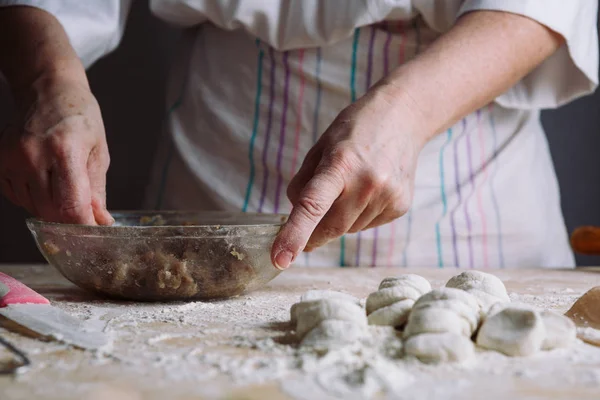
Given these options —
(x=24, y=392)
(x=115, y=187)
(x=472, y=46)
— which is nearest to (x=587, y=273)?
(x=472, y=46)

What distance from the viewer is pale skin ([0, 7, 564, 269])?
920mm

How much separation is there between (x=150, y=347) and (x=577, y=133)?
174 cm

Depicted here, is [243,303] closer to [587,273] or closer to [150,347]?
[150,347]

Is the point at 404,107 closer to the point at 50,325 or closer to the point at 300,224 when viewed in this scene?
the point at 300,224

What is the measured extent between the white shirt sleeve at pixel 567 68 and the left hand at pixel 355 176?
320mm

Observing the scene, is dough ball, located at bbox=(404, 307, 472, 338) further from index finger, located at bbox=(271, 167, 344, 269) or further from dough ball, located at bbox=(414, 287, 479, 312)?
index finger, located at bbox=(271, 167, 344, 269)

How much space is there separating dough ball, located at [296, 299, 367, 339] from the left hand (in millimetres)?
178

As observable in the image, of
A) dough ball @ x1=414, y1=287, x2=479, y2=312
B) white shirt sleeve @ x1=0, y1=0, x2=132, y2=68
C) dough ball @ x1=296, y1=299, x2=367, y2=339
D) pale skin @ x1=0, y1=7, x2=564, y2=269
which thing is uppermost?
white shirt sleeve @ x1=0, y1=0, x2=132, y2=68

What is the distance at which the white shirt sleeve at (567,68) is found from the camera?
1210mm

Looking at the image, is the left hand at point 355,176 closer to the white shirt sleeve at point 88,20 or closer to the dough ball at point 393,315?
the dough ball at point 393,315

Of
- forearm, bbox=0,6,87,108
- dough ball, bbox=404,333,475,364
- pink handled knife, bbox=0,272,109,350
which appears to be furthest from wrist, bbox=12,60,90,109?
dough ball, bbox=404,333,475,364

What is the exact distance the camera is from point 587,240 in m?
1.23

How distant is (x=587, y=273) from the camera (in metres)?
1.21

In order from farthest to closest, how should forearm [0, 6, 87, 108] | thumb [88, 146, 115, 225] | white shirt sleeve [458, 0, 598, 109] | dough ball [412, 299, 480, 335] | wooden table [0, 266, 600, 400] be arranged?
1. white shirt sleeve [458, 0, 598, 109]
2. forearm [0, 6, 87, 108]
3. thumb [88, 146, 115, 225]
4. dough ball [412, 299, 480, 335]
5. wooden table [0, 266, 600, 400]
